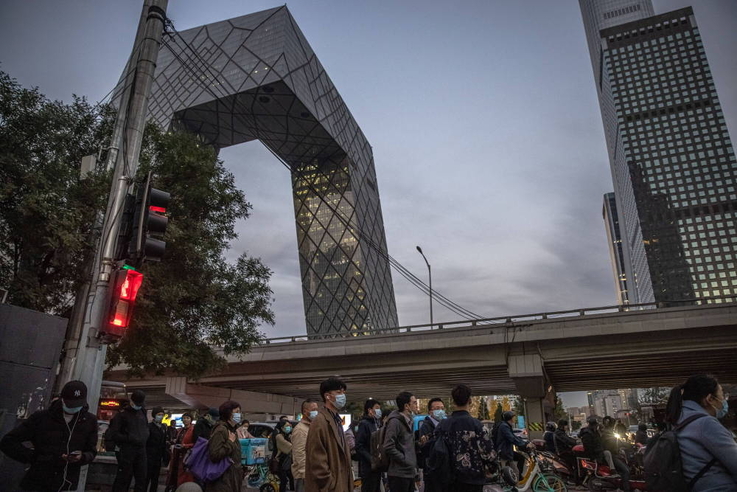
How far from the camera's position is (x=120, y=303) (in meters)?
4.94

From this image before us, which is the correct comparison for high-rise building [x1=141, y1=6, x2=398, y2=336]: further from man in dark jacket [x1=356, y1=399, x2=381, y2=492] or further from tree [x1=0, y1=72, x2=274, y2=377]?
man in dark jacket [x1=356, y1=399, x2=381, y2=492]

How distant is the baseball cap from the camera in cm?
421

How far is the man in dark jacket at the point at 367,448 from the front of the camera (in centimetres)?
628

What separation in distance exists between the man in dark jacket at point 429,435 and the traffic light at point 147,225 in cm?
386

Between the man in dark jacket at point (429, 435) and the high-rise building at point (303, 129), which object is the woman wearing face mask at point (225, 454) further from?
the high-rise building at point (303, 129)

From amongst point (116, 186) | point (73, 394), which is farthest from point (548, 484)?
point (116, 186)

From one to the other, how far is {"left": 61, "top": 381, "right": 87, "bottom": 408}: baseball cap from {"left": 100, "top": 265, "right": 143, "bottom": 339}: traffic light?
0.66m

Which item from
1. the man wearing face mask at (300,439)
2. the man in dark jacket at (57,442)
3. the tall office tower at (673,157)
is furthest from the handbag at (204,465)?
the tall office tower at (673,157)

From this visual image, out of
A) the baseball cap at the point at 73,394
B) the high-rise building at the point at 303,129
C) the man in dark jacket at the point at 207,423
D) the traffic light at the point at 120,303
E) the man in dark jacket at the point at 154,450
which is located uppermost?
the high-rise building at the point at 303,129

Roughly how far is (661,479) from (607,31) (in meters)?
194

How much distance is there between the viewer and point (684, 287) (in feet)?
448

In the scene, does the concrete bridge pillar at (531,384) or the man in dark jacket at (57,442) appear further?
the concrete bridge pillar at (531,384)

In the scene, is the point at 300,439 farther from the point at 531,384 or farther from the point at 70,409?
the point at 531,384

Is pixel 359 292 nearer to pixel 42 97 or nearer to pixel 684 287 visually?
pixel 42 97
